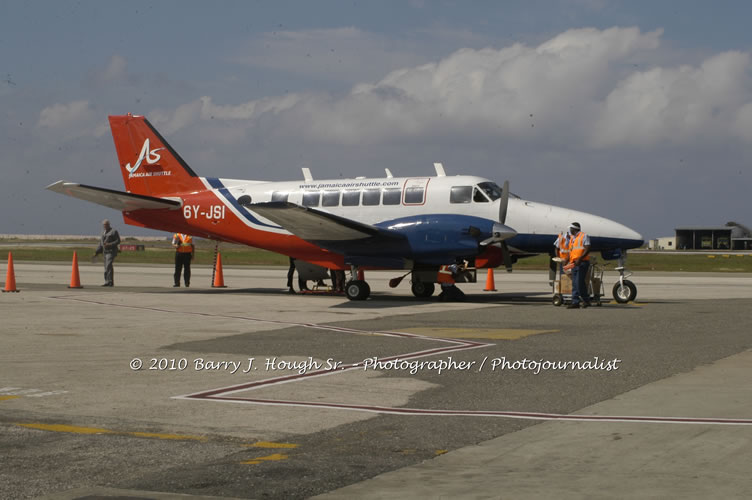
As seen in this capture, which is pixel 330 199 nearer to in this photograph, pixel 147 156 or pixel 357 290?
pixel 357 290

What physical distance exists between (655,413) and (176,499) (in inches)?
175

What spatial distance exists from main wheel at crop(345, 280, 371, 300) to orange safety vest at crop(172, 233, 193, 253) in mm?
7985

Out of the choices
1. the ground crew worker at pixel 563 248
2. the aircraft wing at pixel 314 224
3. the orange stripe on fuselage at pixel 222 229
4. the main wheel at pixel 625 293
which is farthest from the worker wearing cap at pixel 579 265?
the orange stripe on fuselage at pixel 222 229

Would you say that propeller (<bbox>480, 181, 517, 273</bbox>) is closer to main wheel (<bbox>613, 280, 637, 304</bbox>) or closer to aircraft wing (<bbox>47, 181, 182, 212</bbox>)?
main wheel (<bbox>613, 280, 637, 304</bbox>)

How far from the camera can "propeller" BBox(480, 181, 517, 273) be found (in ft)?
68.9

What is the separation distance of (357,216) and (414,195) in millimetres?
1788

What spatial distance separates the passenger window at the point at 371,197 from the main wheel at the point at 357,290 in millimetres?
2264

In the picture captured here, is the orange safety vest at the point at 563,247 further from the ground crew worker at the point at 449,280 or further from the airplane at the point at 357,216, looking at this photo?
the ground crew worker at the point at 449,280

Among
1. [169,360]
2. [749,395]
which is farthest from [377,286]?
[749,395]

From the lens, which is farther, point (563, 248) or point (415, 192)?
point (415, 192)

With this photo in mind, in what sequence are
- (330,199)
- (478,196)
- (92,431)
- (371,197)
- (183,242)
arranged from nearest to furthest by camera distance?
(92,431)
(478,196)
(371,197)
(330,199)
(183,242)

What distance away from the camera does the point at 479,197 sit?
72.0 ft

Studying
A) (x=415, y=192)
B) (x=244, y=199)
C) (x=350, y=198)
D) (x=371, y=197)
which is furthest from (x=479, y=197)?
(x=244, y=199)

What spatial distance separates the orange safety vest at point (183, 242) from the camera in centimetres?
2822
